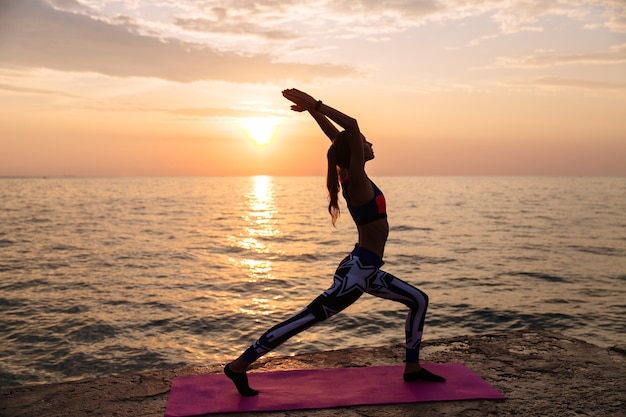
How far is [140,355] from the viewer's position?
35.7 feet

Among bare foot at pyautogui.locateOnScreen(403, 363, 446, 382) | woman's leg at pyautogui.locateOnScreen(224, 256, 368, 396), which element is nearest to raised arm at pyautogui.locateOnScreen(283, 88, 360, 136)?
woman's leg at pyautogui.locateOnScreen(224, 256, 368, 396)

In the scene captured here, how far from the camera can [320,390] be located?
5070mm

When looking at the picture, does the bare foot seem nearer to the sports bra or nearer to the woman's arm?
the sports bra

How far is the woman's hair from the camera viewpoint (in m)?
4.84

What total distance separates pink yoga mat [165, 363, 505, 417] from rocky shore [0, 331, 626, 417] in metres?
0.12

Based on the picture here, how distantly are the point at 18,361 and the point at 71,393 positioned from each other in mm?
6390

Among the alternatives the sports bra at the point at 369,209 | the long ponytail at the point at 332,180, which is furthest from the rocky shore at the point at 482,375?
the long ponytail at the point at 332,180

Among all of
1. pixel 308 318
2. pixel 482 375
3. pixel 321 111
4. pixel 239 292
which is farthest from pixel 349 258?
pixel 239 292

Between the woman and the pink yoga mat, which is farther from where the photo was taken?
the woman

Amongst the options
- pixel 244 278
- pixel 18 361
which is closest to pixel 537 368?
pixel 18 361

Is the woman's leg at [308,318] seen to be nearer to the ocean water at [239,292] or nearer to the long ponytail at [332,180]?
the long ponytail at [332,180]

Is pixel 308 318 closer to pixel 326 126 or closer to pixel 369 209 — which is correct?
pixel 369 209

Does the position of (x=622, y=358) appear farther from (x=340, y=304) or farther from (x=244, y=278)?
(x=244, y=278)

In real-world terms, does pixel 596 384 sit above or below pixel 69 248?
above
